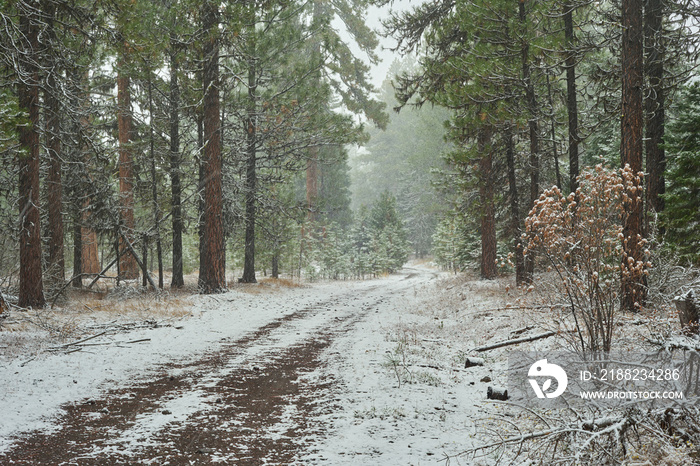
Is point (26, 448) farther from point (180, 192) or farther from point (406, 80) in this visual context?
point (406, 80)

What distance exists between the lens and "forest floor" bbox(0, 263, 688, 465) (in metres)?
3.78

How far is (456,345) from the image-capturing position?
326 inches

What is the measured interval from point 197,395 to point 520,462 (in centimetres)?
359

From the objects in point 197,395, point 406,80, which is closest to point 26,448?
point 197,395

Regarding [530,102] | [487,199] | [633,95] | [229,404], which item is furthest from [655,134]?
[229,404]

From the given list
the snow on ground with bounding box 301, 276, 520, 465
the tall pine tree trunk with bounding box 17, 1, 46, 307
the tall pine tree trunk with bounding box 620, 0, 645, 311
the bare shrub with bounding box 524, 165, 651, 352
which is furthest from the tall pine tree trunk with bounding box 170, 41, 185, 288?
the bare shrub with bounding box 524, 165, 651, 352

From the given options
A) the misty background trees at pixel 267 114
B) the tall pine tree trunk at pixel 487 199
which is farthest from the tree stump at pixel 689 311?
the tall pine tree trunk at pixel 487 199

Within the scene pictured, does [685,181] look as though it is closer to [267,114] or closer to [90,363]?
[90,363]

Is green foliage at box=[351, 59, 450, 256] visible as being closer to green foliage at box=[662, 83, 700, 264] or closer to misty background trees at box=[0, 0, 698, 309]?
misty background trees at box=[0, 0, 698, 309]

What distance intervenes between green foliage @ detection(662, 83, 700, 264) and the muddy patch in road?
9019 mm

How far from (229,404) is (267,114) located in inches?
558

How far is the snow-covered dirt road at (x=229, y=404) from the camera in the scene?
3.72 metres

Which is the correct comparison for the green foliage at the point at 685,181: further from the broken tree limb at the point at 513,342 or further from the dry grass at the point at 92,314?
the dry grass at the point at 92,314

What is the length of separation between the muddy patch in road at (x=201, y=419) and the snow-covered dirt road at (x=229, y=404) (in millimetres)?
14
